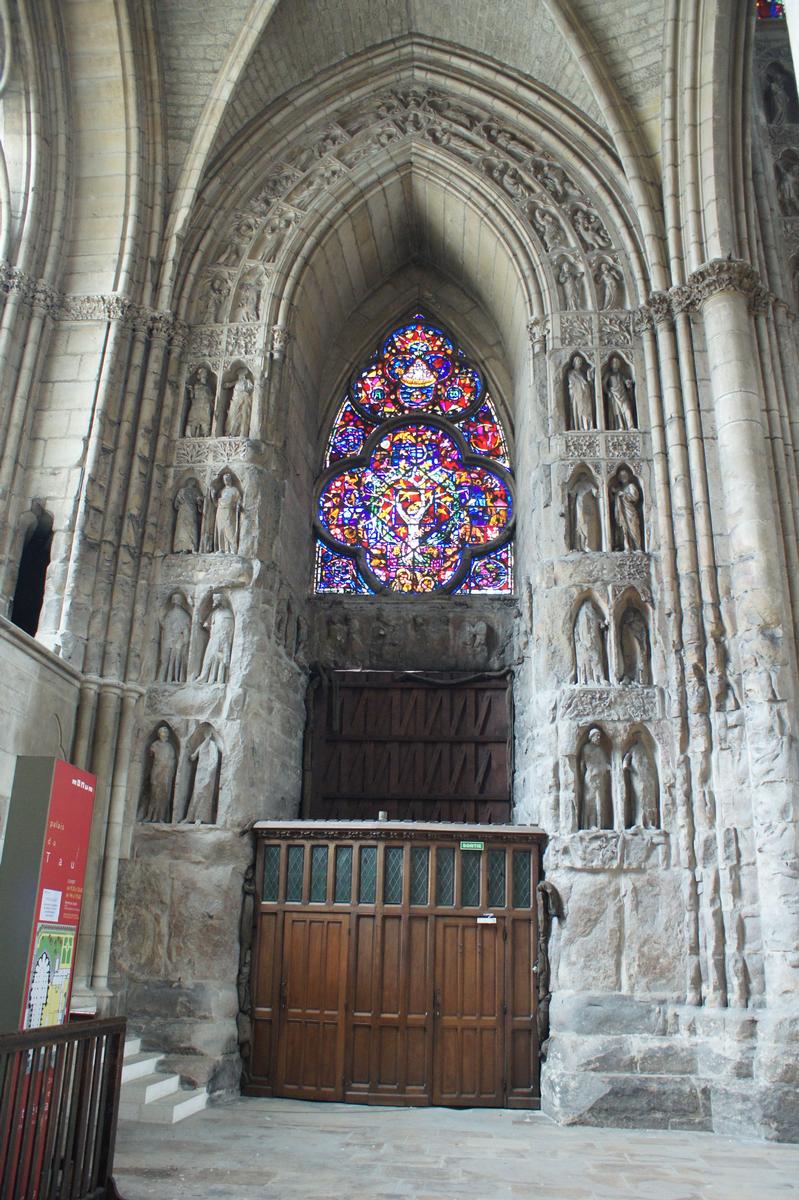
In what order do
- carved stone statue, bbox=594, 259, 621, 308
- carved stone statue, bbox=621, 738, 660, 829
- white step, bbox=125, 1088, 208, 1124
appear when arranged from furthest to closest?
1. carved stone statue, bbox=594, 259, 621, 308
2. carved stone statue, bbox=621, 738, 660, 829
3. white step, bbox=125, 1088, 208, 1124

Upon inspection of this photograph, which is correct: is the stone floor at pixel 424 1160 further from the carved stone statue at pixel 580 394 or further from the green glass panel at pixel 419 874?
the carved stone statue at pixel 580 394

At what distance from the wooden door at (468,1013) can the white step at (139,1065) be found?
234 cm

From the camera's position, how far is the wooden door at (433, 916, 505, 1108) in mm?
8297

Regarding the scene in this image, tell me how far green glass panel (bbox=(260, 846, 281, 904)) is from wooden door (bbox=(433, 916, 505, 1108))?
1.51m

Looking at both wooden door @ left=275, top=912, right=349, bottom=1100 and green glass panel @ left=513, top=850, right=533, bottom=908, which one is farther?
green glass panel @ left=513, top=850, right=533, bottom=908

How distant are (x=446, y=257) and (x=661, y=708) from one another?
21.9ft

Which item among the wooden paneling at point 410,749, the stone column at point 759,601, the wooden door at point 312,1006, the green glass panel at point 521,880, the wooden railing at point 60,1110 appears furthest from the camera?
the wooden paneling at point 410,749

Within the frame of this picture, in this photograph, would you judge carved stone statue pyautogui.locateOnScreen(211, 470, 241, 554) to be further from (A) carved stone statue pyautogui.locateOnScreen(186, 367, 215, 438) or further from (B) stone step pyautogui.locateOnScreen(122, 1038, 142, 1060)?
(B) stone step pyautogui.locateOnScreen(122, 1038, 142, 1060)

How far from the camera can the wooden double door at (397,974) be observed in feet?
27.5

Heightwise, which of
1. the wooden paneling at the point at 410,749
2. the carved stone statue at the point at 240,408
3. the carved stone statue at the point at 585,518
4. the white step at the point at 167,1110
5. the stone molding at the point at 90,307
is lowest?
the white step at the point at 167,1110

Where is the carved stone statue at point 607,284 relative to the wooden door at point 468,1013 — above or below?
above

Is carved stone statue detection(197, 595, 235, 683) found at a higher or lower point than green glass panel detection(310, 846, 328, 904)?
higher

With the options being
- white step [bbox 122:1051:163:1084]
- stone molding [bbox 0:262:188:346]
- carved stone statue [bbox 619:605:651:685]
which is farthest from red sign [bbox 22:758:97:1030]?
stone molding [bbox 0:262:188:346]

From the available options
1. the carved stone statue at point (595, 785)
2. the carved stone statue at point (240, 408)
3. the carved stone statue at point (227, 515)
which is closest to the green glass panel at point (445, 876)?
the carved stone statue at point (595, 785)
